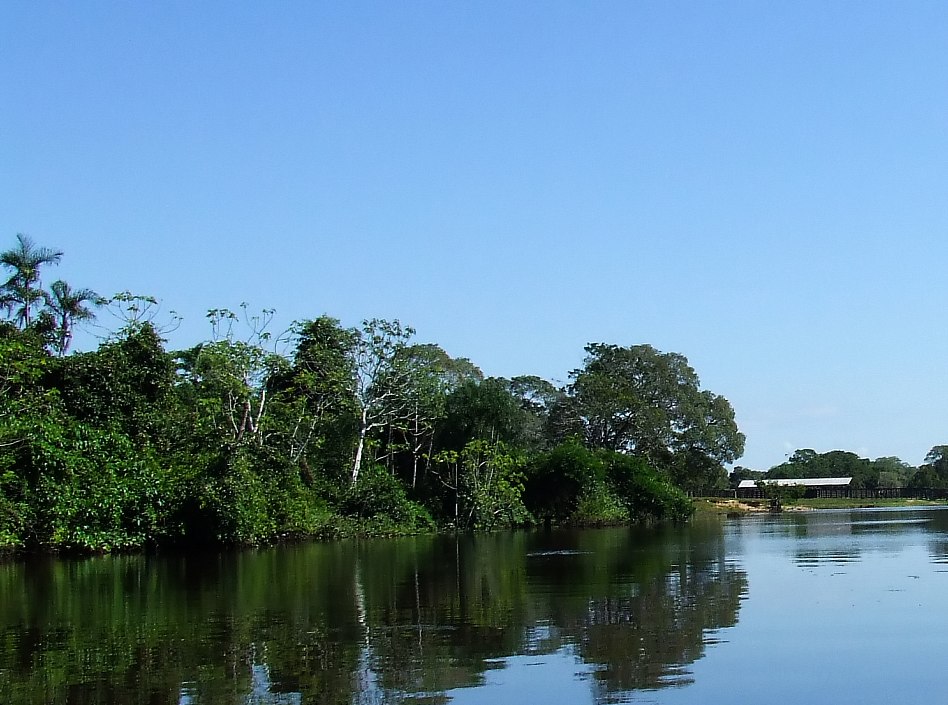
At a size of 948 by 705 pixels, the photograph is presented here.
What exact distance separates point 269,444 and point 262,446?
379cm

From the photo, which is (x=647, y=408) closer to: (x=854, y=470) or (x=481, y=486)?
(x=481, y=486)

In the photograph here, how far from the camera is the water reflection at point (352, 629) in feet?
33.2

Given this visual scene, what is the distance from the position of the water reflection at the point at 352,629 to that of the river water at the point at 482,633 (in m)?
0.04

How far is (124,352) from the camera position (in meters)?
34.7

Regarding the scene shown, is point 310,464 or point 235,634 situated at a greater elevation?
point 310,464

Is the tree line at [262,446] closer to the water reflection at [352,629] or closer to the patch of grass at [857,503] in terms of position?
the water reflection at [352,629]

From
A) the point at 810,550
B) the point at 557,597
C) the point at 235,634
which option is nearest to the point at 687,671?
the point at 235,634

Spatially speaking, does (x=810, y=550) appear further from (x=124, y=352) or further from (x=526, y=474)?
(x=526, y=474)

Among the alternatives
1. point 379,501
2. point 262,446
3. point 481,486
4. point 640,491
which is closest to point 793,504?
point 640,491

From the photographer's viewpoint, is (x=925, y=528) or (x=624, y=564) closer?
(x=624, y=564)

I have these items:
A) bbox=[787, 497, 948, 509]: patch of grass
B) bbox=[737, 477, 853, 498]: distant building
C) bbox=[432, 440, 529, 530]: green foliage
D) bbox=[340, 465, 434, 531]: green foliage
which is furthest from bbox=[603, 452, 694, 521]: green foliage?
bbox=[737, 477, 853, 498]: distant building

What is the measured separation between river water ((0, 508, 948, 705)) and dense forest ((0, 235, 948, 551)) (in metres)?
5.81

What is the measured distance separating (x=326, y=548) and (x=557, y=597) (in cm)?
1870

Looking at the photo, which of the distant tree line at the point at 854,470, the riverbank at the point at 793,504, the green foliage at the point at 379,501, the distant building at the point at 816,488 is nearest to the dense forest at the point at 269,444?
the green foliage at the point at 379,501
